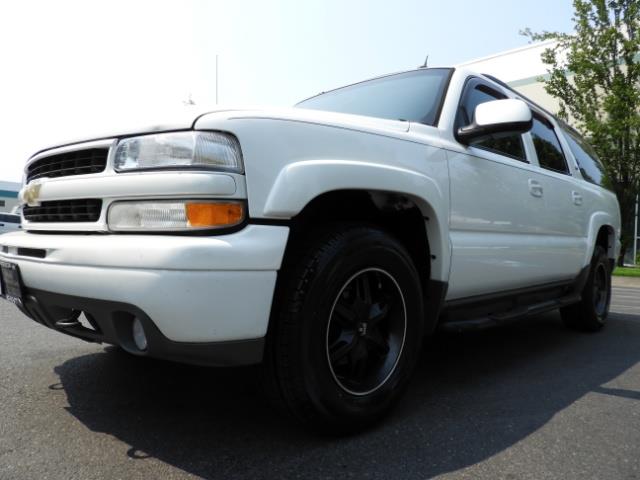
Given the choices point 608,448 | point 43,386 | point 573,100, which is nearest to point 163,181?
point 43,386

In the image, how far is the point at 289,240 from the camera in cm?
200

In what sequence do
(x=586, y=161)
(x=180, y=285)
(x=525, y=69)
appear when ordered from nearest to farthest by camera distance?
(x=180, y=285)
(x=586, y=161)
(x=525, y=69)

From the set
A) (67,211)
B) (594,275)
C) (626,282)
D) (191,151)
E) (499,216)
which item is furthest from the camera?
(626,282)

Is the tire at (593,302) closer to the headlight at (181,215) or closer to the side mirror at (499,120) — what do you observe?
the side mirror at (499,120)

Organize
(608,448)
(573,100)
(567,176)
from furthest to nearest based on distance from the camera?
(573,100) < (567,176) < (608,448)

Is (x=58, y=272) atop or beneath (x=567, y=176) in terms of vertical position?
beneath

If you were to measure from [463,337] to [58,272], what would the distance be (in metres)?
3.14

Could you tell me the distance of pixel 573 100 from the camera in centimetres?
1485

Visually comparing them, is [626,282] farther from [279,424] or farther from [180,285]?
[180,285]

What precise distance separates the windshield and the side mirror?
0.20 meters

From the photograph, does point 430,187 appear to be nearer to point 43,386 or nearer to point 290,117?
point 290,117

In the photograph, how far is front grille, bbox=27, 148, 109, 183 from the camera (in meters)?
1.97

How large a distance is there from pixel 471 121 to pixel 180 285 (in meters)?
2.03

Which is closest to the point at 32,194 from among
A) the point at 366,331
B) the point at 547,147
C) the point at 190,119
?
the point at 190,119
